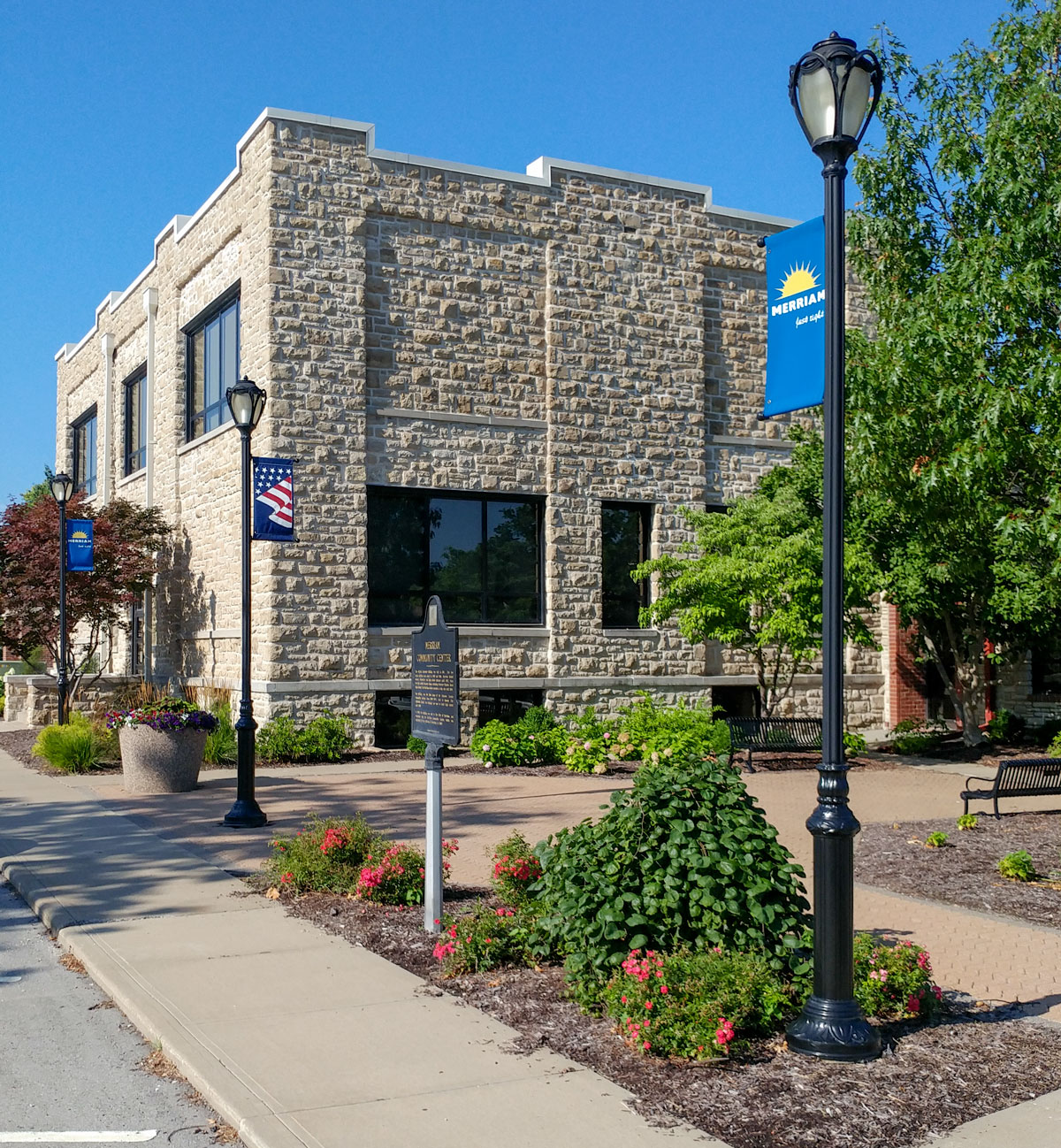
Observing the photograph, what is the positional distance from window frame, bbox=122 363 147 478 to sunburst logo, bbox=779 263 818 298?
879 inches

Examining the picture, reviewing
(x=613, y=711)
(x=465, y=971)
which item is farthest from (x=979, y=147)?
(x=613, y=711)

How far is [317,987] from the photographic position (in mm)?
6457

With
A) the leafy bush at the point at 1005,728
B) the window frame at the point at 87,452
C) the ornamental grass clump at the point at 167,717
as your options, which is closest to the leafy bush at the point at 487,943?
the ornamental grass clump at the point at 167,717

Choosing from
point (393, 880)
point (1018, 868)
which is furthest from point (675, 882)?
point (1018, 868)

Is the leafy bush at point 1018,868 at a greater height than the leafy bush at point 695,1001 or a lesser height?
lesser

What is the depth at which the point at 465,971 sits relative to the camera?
263 inches

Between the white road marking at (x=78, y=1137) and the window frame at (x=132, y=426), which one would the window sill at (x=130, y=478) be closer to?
the window frame at (x=132, y=426)

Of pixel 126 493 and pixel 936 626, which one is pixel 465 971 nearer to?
pixel 936 626

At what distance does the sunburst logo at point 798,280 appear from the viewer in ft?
20.9

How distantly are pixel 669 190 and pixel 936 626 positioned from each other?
30.3 feet

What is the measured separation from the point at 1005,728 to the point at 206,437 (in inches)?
599

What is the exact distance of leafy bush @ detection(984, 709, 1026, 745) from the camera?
21.2 metres

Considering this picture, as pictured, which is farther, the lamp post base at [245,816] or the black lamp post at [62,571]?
the black lamp post at [62,571]

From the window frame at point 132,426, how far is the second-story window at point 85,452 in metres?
4.07
